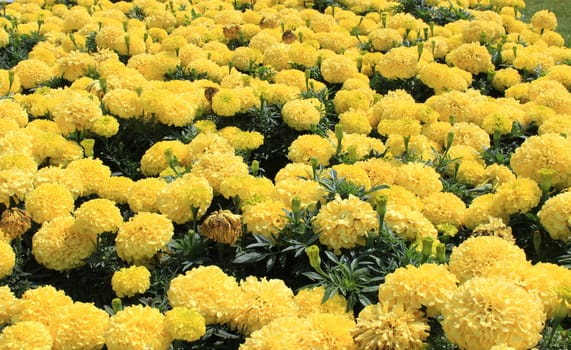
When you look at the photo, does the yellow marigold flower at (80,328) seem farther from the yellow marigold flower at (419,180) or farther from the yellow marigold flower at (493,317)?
the yellow marigold flower at (419,180)

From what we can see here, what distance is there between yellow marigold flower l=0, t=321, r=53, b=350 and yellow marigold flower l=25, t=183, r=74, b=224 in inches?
34.0

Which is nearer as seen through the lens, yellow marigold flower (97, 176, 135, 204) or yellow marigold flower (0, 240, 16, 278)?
yellow marigold flower (0, 240, 16, 278)

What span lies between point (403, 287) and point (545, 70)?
13.0ft

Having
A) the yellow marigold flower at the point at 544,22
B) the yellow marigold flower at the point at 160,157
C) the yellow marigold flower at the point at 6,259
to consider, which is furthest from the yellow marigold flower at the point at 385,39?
the yellow marigold flower at the point at 6,259

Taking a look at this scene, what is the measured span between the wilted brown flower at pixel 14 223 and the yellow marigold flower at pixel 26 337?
76cm

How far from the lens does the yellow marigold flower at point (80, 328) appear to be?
247cm

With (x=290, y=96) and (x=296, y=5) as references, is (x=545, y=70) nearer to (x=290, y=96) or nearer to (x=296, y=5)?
(x=290, y=96)

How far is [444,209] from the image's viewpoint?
3402 millimetres

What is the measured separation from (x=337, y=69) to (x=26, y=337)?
346 cm

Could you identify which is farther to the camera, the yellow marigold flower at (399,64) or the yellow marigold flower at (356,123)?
the yellow marigold flower at (399,64)

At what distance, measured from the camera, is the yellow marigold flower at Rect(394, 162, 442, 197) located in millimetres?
3523

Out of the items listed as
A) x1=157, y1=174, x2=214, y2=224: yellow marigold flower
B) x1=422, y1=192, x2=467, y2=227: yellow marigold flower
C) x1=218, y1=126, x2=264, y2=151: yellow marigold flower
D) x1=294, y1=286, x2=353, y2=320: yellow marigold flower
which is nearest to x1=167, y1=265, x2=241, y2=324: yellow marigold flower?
x1=294, y1=286, x2=353, y2=320: yellow marigold flower

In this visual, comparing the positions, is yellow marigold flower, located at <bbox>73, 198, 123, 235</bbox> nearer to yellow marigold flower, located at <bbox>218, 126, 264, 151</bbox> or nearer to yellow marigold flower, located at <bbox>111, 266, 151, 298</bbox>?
yellow marigold flower, located at <bbox>111, 266, 151, 298</bbox>

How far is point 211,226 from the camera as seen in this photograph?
117 inches
